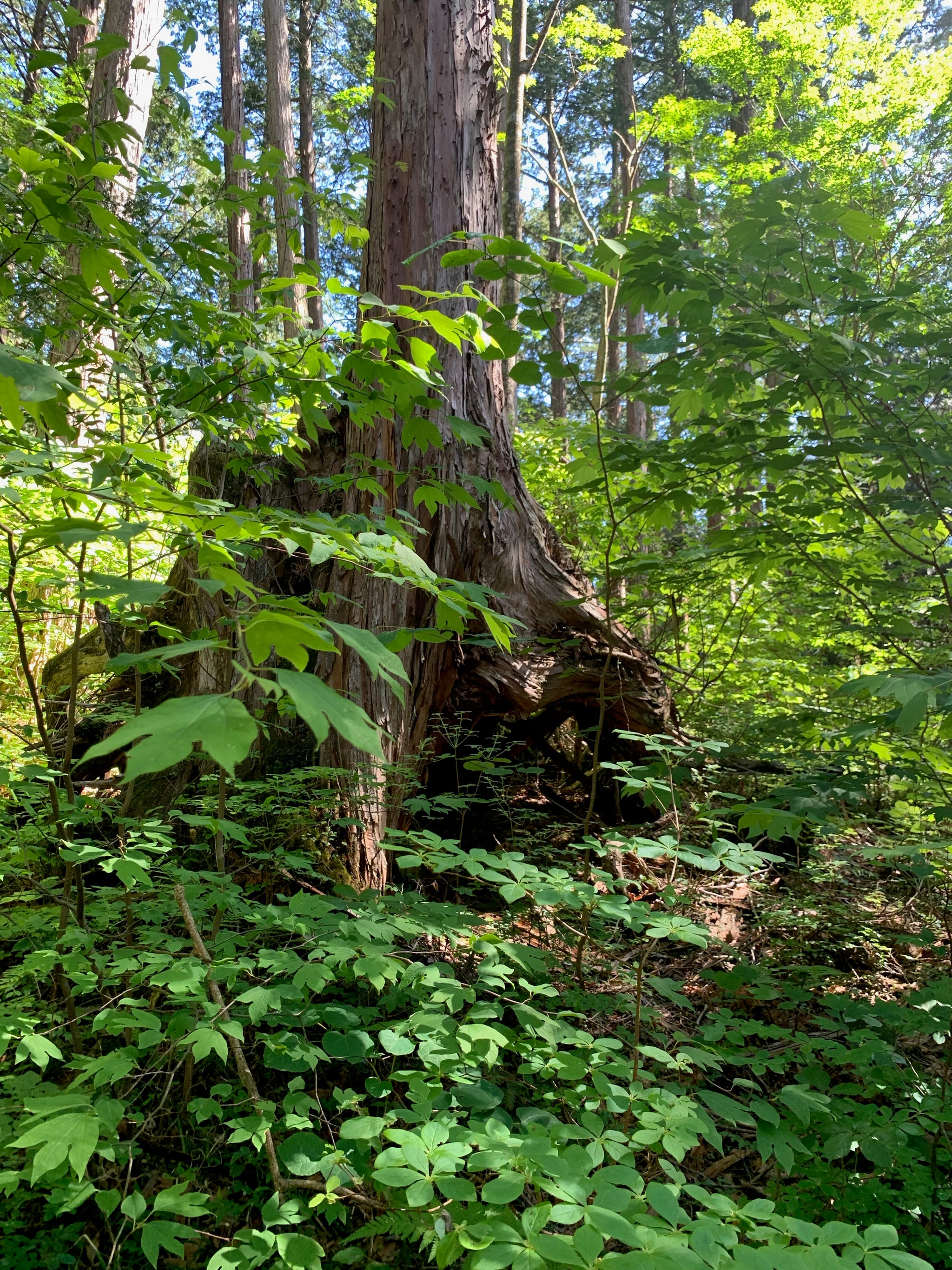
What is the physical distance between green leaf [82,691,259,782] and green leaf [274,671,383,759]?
0.17ft

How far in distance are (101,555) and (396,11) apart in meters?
3.09

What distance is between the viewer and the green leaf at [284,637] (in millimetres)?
835

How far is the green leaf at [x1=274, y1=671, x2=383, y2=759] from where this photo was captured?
28.2 inches

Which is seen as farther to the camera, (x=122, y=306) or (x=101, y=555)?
(x=101, y=555)

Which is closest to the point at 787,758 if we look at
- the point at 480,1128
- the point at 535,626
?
the point at 535,626

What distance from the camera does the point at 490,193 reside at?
3.59 metres

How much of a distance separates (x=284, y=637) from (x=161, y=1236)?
1.24 meters

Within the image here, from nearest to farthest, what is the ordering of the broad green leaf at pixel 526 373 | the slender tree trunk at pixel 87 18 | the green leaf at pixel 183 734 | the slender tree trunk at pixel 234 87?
the green leaf at pixel 183 734 → the broad green leaf at pixel 526 373 → the slender tree trunk at pixel 87 18 → the slender tree trunk at pixel 234 87

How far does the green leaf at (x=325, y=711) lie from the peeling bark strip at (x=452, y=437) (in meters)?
2.40

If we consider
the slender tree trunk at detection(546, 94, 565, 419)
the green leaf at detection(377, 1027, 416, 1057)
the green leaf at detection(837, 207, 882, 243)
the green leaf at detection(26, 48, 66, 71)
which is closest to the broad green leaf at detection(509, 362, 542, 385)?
the green leaf at detection(837, 207, 882, 243)

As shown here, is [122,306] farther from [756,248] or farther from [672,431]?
[672,431]

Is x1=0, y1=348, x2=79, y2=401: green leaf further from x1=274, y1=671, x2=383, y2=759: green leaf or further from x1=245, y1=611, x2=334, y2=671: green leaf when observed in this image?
x1=274, y1=671, x2=383, y2=759: green leaf

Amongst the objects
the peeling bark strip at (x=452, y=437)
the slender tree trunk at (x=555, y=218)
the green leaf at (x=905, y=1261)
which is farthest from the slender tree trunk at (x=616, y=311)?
the green leaf at (x=905, y=1261)

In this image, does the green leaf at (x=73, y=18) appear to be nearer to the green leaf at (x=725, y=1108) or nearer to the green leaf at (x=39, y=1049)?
the green leaf at (x=39, y=1049)
